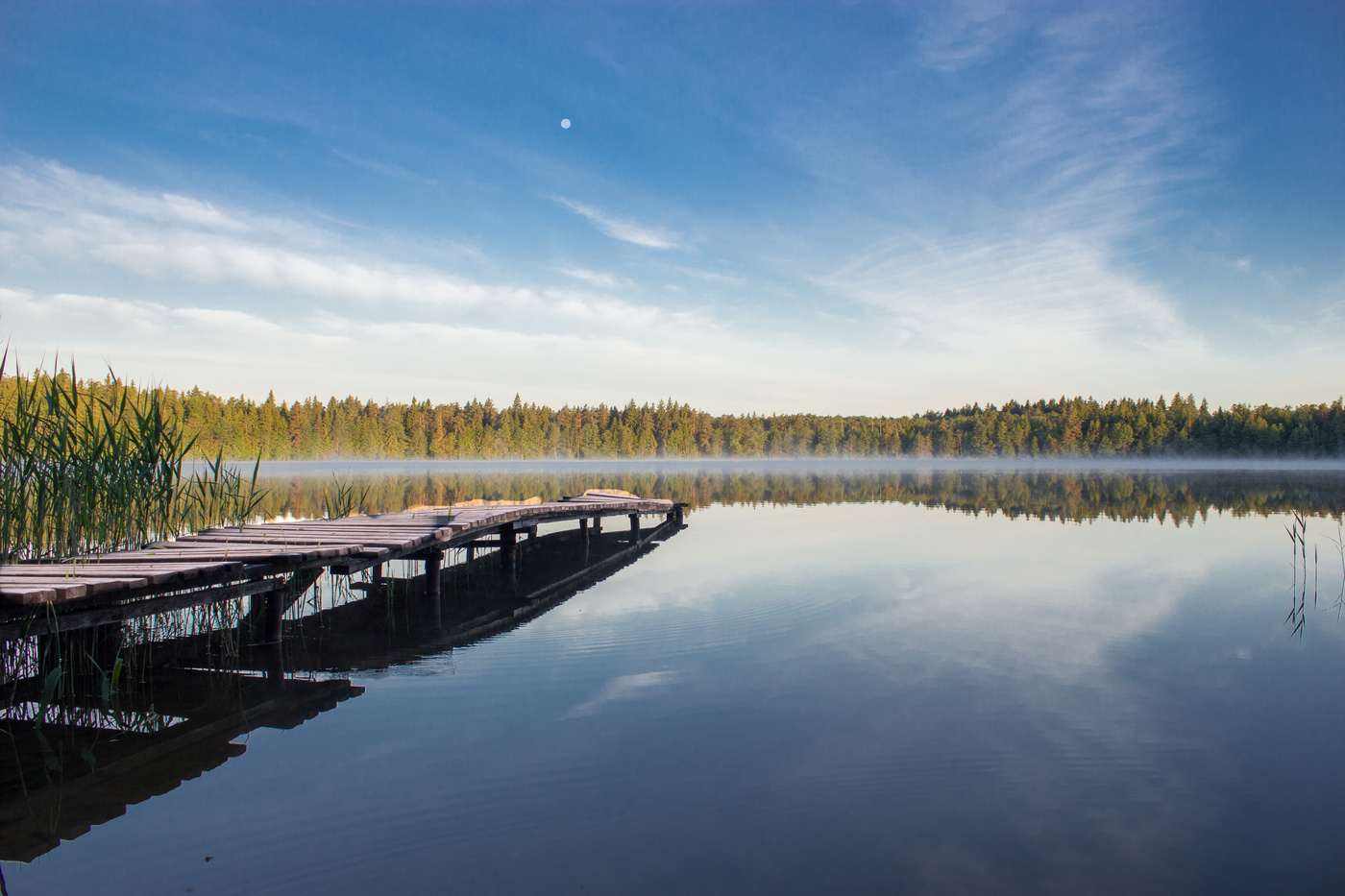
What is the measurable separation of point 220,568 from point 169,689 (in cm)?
101

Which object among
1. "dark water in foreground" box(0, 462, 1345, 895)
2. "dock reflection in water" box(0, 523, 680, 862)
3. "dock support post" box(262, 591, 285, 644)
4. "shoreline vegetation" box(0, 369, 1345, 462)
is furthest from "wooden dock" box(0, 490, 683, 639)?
"shoreline vegetation" box(0, 369, 1345, 462)

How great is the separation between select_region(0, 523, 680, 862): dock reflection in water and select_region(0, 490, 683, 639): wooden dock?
1.14 feet

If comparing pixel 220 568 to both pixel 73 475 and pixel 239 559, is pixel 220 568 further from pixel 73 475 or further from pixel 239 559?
pixel 73 475

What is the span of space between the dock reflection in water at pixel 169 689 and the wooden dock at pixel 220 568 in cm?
35

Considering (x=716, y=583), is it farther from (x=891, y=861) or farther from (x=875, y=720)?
(x=891, y=861)

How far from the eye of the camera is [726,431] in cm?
12069

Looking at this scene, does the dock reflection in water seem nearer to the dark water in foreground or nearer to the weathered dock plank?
the dark water in foreground

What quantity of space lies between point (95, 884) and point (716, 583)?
8104 millimetres

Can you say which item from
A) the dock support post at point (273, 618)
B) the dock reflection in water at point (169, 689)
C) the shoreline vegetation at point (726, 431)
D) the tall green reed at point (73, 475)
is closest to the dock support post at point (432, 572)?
the dock reflection in water at point (169, 689)

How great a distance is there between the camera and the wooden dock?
5043mm

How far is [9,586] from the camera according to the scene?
479cm

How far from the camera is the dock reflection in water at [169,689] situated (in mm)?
4184

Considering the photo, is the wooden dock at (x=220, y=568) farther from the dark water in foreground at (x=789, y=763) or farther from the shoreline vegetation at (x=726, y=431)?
the shoreline vegetation at (x=726, y=431)

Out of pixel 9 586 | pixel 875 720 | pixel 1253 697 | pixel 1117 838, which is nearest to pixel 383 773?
pixel 9 586
